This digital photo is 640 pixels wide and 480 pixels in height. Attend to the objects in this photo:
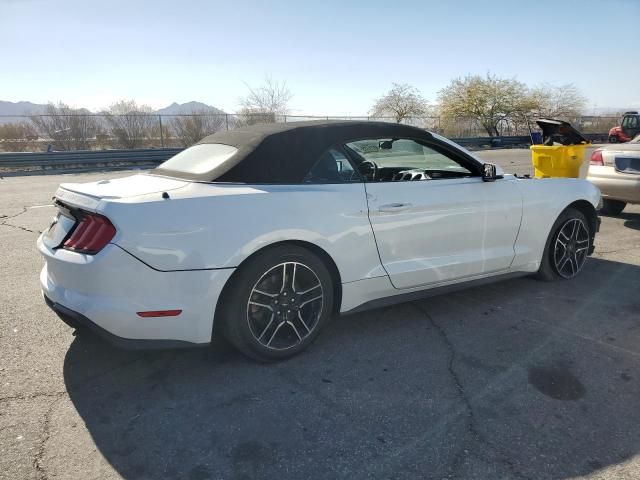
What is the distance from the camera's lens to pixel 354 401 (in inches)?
108

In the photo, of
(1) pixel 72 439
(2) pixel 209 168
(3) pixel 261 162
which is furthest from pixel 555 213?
(1) pixel 72 439

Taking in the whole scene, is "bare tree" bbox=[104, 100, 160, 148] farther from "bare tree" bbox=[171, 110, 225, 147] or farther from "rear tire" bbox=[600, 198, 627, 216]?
"rear tire" bbox=[600, 198, 627, 216]

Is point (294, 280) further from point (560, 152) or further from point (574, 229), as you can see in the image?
point (560, 152)

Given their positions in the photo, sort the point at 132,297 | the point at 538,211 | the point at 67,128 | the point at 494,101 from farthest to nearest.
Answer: the point at 494,101 < the point at 67,128 < the point at 538,211 < the point at 132,297

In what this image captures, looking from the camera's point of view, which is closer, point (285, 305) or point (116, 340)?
point (116, 340)

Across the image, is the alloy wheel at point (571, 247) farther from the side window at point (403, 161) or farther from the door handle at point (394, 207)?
the door handle at point (394, 207)

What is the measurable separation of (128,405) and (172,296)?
2.12 ft

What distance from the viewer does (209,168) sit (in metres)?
3.27

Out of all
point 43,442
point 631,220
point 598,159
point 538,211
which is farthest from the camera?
point 631,220

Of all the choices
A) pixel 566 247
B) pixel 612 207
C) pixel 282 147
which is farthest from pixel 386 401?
pixel 612 207

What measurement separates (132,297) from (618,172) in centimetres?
706

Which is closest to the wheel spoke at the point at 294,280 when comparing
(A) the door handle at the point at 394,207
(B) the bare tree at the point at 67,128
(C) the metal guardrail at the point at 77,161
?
(A) the door handle at the point at 394,207

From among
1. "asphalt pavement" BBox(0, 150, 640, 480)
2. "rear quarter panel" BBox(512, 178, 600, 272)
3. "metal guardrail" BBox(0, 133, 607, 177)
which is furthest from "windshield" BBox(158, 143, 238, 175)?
"metal guardrail" BBox(0, 133, 607, 177)

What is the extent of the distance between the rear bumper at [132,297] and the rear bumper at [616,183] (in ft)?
21.1
